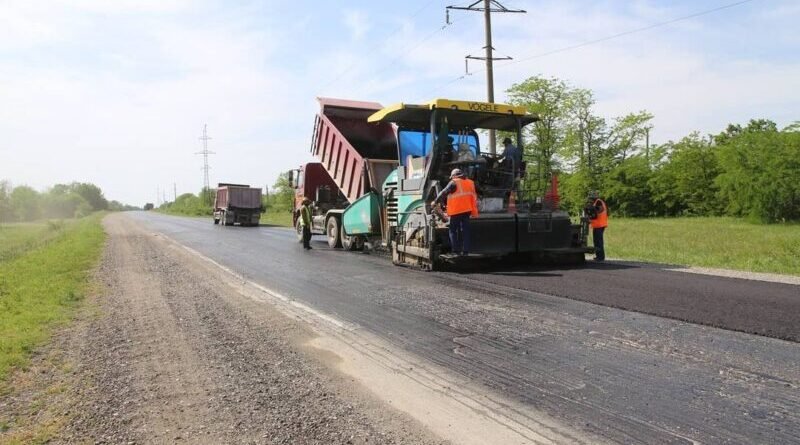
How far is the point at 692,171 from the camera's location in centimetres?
3900

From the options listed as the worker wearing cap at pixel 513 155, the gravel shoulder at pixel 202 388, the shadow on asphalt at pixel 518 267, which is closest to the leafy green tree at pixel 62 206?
the worker wearing cap at pixel 513 155

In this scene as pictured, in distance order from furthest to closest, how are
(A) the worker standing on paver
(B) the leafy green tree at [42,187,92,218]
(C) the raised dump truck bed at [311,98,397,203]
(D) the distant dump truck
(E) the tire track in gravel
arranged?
1. (B) the leafy green tree at [42,187,92,218]
2. (D) the distant dump truck
3. (A) the worker standing on paver
4. (C) the raised dump truck bed at [311,98,397,203]
5. (E) the tire track in gravel

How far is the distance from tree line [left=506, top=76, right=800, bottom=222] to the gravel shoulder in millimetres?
28665

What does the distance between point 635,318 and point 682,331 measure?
56 centimetres

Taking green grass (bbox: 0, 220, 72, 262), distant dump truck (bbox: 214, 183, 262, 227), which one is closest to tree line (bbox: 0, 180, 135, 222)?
green grass (bbox: 0, 220, 72, 262)

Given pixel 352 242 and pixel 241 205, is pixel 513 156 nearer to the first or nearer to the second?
pixel 352 242

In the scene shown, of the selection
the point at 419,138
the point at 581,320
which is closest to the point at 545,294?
the point at 581,320

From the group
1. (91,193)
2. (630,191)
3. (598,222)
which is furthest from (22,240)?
(91,193)

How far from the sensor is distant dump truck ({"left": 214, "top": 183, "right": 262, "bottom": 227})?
1323 inches

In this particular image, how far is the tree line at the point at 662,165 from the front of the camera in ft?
99.7

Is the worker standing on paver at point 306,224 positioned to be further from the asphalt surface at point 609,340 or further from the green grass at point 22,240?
the green grass at point 22,240

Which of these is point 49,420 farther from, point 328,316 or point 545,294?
point 545,294

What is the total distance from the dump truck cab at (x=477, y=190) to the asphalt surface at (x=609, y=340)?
2.23ft

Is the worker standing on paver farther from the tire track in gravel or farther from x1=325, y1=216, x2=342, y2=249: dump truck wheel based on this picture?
the tire track in gravel
